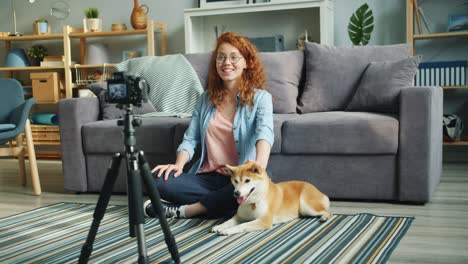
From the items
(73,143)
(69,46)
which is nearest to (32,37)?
(69,46)

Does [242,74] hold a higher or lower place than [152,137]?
higher

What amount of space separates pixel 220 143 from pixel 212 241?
565 millimetres

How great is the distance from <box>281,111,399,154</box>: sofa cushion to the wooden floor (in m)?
0.29

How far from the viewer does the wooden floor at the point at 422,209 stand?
6.63ft

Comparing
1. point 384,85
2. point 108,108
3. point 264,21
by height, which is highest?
point 264,21

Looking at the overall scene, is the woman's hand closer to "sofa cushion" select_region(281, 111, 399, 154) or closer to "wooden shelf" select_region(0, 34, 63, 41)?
"sofa cushion" select_region(281, 111, 399, 154)

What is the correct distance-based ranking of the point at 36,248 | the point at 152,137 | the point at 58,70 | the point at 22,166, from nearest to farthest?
the point at 36,248
the point at 152,137
the point at 22,166
the point at 58,70

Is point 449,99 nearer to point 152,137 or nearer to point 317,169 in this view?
point 317,169

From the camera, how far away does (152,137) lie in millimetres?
3207

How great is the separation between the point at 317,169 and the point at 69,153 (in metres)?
1.48

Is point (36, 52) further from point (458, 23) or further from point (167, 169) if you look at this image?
point (458, 23)

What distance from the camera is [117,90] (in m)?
1.68

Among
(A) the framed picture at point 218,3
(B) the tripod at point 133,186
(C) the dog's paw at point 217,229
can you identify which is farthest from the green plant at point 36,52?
(B) the tripod at point 133,186

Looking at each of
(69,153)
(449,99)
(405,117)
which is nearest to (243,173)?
(405,117)
